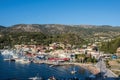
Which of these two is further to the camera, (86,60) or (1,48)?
(1,48)

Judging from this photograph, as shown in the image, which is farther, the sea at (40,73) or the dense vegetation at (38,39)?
the dense vegetation at (38,39)

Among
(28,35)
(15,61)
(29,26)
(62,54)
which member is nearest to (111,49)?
(62,54)

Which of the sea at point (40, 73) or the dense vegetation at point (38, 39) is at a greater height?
the dense vegetation at point (38, 39)

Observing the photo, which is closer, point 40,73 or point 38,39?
point 40,73

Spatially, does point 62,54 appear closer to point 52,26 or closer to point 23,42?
point 23,42

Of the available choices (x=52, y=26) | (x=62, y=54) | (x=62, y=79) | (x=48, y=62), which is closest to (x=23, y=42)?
(x=62, y=54)

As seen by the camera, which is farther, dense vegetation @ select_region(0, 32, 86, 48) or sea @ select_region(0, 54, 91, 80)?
dense vegetation @ select_region(0, 32, 86, 48)

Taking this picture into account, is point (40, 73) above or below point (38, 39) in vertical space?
below

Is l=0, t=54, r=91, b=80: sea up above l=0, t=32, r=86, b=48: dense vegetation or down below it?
below

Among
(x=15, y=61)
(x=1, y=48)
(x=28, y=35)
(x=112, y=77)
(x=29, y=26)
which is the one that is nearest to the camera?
(x=112, y=77)

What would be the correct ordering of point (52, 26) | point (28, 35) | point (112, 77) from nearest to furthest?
point (112, 77) → point (28, 35) → point (52, 26)
